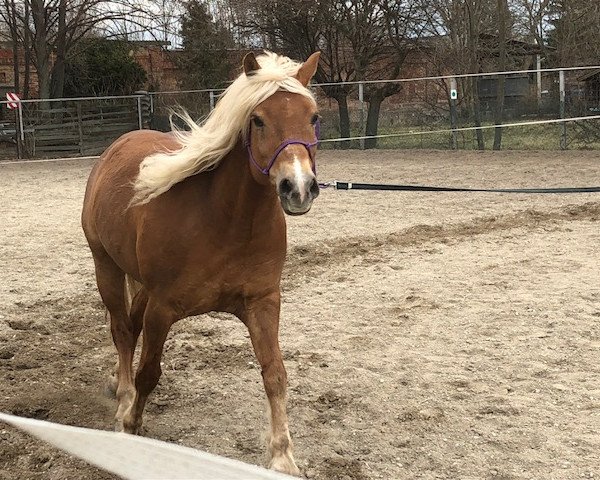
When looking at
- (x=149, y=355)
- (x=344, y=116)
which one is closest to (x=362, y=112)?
(x=344, y=116)

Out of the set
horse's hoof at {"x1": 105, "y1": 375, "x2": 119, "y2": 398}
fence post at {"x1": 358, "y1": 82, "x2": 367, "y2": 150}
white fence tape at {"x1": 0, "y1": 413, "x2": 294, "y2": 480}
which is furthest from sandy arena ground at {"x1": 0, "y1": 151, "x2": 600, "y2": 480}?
fence post at {"x1": 358, "y1": 82, "x2": 367, "y2": 150}

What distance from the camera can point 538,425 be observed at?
312 cm

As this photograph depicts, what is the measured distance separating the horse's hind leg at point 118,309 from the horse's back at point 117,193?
0.10 metres

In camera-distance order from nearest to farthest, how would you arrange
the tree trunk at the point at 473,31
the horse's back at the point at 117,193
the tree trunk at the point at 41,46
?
the horse's back at the point at 117,193 < the tree trunk at the point at 473,31 < the tree trunk at the point at 41,46

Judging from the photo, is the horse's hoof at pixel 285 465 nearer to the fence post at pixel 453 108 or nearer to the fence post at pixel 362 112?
the fence post at pixel 453 108

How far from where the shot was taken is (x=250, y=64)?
2.62 metres

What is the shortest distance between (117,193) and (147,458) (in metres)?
2.24

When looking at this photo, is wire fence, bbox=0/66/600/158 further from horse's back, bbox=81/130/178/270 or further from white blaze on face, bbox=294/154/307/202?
white blaze on face, bbox=294/154/307/202

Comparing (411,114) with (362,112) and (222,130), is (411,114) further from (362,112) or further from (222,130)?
(222,130)

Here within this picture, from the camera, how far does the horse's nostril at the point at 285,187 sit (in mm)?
2257

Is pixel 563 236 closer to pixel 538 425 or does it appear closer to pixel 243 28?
pixel 538 425

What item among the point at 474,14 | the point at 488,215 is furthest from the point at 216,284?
the point at 474,14

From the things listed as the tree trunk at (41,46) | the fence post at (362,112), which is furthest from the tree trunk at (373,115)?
the tree trunk at (41,46)

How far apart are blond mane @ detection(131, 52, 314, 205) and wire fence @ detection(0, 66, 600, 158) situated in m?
12.6
